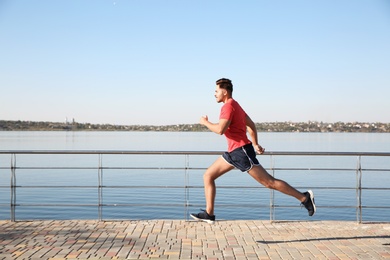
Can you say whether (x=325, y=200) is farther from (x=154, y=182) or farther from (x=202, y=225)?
(x=202, y=225)

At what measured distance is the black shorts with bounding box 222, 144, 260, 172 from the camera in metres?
6.05

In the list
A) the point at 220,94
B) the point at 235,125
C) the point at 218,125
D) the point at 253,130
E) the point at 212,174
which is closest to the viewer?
the point at 218,125

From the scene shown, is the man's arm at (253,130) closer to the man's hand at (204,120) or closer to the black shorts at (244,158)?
the black shorts at (244,158)

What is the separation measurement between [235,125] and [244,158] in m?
0.41

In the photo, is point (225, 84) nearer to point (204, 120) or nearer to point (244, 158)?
point (204, 120)

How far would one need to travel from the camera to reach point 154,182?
27703mm

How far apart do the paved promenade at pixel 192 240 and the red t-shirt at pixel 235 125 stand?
1.24 meters

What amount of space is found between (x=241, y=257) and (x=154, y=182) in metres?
22.4

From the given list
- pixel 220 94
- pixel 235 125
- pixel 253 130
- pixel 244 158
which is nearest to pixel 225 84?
pixel 220 94

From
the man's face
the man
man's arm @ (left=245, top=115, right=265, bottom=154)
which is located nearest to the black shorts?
the man

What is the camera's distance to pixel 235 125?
6.12 m

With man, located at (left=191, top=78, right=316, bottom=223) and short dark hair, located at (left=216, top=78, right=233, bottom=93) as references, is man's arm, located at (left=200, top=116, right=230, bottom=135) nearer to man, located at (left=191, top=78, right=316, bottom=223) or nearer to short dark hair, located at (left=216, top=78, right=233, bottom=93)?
man, located at (left=191, top=78, right=316, bottom=223)

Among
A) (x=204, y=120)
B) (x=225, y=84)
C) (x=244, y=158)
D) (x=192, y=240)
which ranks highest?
(x=225, y=84)

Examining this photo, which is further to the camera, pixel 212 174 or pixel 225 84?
pixel 212 174
